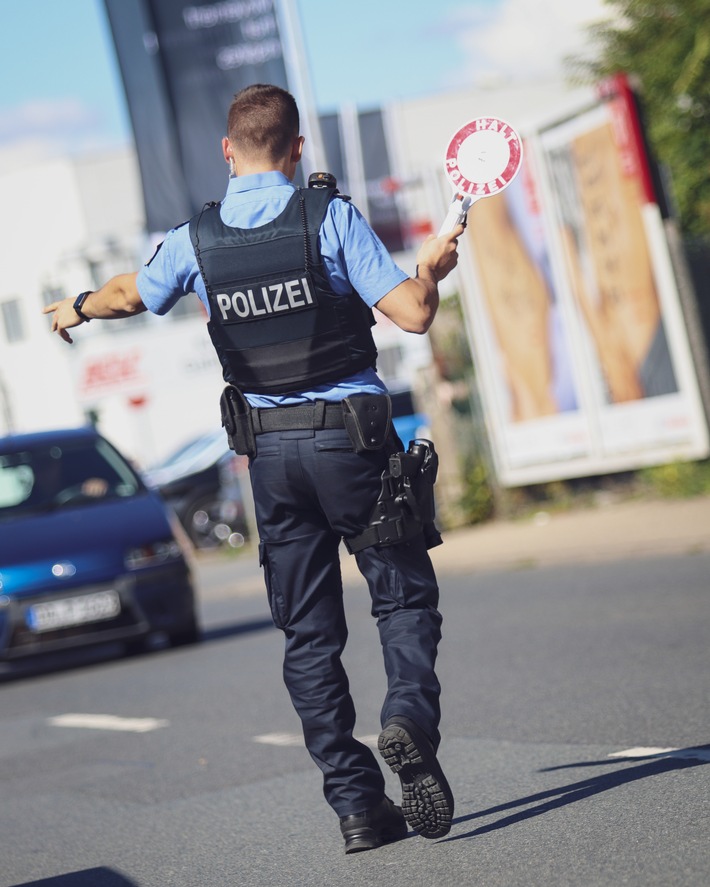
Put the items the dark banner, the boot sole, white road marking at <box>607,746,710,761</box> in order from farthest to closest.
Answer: the dark banner < white road marking at <box>607,746,710,761</box> < the boot sole

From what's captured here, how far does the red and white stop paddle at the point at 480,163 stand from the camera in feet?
15.3

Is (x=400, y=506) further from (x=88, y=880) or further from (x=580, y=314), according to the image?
(x=580, y=314)

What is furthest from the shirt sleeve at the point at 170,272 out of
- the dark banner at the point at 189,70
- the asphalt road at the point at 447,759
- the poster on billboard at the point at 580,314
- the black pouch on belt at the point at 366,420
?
the dark banner at the point at 189,70

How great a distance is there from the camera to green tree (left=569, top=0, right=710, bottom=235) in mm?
17141

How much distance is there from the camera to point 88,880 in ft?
16.4

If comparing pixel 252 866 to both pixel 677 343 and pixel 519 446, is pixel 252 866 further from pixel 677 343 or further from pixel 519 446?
pixel 519 446

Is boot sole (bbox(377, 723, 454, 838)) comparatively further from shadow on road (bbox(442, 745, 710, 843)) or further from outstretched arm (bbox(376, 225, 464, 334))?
outstretched arm (bbox(376, 225, 464, 334))

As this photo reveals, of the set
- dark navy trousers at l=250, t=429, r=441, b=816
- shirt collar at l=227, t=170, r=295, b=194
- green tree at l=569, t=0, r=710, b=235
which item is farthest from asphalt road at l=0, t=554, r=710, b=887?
green tree at l=569, t=0, r=710, b=235

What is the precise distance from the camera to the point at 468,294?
1892cm

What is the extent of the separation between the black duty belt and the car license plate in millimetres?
6515

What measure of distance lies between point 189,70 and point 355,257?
16602mm

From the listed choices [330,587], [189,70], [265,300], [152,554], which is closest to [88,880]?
[330,587]

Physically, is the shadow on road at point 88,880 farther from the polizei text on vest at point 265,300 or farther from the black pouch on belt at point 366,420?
the polizei text on vest at point 265,300

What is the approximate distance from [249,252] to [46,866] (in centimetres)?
215
